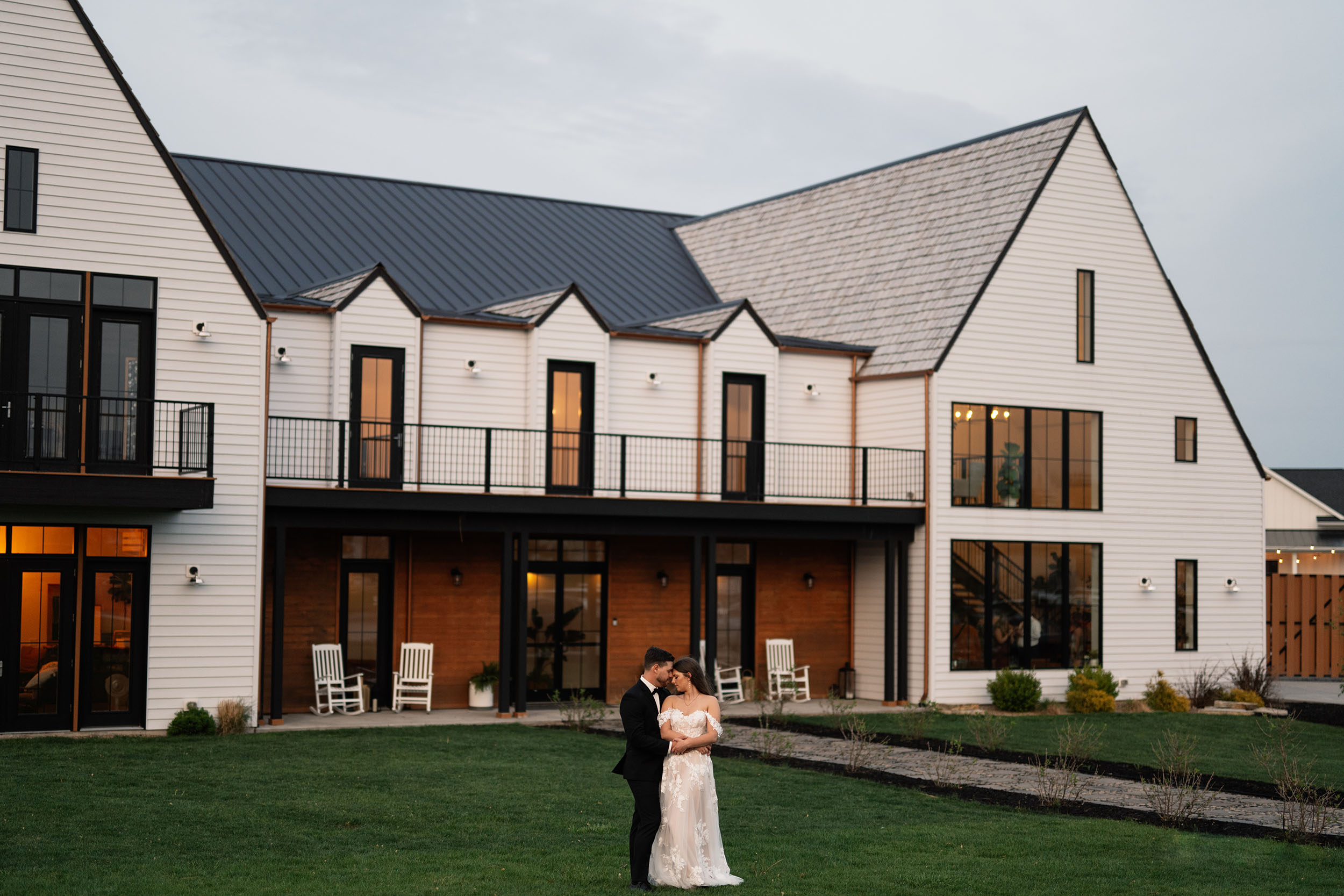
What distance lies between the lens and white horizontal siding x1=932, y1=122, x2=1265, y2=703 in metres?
22.7

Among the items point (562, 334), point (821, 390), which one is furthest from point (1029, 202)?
point (562, 334)

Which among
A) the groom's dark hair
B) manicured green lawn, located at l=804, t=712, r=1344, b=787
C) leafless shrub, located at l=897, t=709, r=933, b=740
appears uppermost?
the groom's dark hair

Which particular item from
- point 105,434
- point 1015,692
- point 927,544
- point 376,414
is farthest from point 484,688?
point 1015,692

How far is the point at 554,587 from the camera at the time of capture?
71.8 ft

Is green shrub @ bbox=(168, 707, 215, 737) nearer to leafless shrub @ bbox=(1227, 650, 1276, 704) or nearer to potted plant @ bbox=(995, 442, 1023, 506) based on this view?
potted plant @ bbox=(995, 442, 1023, 506)

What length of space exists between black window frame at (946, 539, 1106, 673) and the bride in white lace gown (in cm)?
1370

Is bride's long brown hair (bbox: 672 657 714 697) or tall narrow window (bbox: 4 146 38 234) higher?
tall narrow window (bbox: 4 146 38 234)

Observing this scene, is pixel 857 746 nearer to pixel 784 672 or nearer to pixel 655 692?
pixel 655 692

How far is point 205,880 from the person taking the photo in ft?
29.4

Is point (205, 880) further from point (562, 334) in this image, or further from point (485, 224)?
point (485, 224)

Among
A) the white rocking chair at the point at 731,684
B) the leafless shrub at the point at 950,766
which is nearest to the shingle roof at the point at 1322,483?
the white rocking chair at the point at 731,684

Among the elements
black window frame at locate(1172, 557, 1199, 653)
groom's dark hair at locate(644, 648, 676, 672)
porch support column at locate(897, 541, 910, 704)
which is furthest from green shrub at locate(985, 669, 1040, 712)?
groom's dark hair at locate(644, 648, 676, 672)

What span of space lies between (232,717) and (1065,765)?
9848 millimetres

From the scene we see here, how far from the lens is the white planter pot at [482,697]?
2077cm
